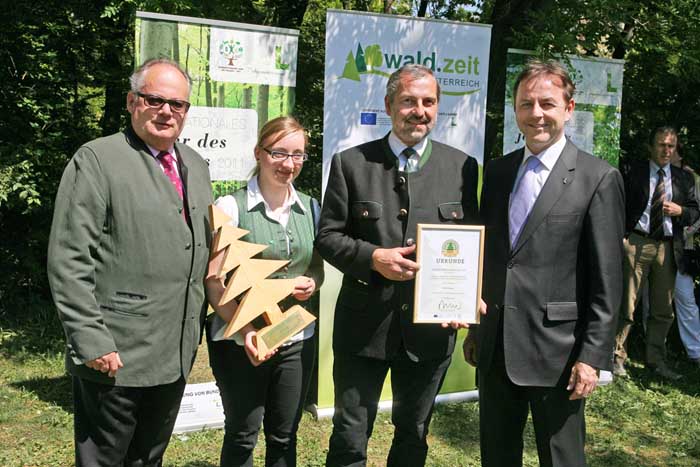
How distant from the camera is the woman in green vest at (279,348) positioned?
298 cm

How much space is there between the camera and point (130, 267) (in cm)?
254

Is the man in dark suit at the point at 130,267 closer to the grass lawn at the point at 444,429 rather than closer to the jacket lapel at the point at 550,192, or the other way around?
the jacket lapel at the point at 550,192

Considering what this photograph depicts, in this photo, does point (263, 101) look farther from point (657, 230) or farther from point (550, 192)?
point (657, 230)

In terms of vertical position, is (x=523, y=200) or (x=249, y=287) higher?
(x=523, y=200)

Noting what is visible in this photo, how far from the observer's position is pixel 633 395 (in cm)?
587

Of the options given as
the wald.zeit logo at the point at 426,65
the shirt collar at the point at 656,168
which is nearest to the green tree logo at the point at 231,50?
the wald.zeit logo at the point at 426,65

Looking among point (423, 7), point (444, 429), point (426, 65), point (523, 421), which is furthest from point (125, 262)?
point (423, 7)

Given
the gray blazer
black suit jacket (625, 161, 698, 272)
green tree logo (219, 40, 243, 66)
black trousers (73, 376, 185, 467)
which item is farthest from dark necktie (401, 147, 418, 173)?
black suit jacket (625, 161, 698, 272)

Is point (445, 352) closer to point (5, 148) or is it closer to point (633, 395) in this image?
point (633, 395)

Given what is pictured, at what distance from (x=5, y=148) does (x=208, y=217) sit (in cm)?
579

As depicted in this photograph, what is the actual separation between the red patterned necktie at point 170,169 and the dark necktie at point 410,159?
0.99m

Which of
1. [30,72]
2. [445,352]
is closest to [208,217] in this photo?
[445,352]

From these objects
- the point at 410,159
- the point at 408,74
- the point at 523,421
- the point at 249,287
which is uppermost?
the point at 408,74

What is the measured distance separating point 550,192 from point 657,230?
4.14m
